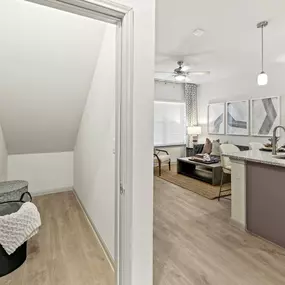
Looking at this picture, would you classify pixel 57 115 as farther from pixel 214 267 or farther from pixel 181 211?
pixel 214 267

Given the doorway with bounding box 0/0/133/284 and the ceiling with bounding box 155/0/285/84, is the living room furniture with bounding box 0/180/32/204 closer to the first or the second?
the doorway with bounding box 0/0/133/284

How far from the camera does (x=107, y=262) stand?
2.01 m

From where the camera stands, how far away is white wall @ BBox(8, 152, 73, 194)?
149 inches

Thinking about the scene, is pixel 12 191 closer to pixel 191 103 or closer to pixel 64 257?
pixel 64 257

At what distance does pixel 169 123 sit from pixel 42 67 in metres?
5.15

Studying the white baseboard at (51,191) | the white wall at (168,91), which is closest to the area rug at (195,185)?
the white baseboard at (51,191)

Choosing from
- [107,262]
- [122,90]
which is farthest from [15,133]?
[122,90]

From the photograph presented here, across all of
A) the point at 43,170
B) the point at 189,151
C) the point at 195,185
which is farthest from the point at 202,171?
the point at 43,170

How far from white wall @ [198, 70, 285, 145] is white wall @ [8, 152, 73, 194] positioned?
14.7 ft

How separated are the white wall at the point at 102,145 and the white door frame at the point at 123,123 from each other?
1.55ft

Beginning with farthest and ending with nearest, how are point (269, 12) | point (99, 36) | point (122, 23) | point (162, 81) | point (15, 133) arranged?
point (162, 81) → point (15, 133) → point (269, 12) → point (99, 36) → point (122, 23)

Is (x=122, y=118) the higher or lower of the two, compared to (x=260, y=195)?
higher

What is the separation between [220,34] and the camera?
3.16 meters

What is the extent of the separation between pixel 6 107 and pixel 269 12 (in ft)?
11.1
